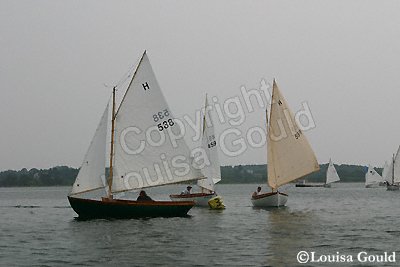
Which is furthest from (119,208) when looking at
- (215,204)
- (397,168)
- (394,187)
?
(394,187)

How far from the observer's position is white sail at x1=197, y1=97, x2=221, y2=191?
6594 centimetres

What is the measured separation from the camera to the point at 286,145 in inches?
2290

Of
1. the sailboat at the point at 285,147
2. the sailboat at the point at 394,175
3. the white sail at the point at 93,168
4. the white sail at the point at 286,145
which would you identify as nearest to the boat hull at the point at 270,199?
the sailboat at the point at 285,147

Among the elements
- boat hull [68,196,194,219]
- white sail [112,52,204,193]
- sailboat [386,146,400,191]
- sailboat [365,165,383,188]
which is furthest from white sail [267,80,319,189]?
sailboat [365,165,383,188]

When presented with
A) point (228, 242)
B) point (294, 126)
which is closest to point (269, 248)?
point (228, 242)

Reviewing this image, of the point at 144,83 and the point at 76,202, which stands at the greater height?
→ the point at 144,83

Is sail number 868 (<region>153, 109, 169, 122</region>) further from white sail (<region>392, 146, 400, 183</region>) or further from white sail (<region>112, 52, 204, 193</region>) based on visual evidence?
white sail (<region>392, 146, 400, 183</region>)

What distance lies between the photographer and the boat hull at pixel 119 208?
44312 mm

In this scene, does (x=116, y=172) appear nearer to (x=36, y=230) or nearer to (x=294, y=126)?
(x=36, y=230)

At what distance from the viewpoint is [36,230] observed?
139 ft

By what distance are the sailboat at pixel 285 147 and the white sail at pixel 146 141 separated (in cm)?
1369

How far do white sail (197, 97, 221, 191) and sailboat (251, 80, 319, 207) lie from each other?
8472 mm

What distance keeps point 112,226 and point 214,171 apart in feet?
89.9

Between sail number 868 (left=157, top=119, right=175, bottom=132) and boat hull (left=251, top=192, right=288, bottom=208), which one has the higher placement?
sail number 868 (left=157, top=119, right=175, bottom=132)
